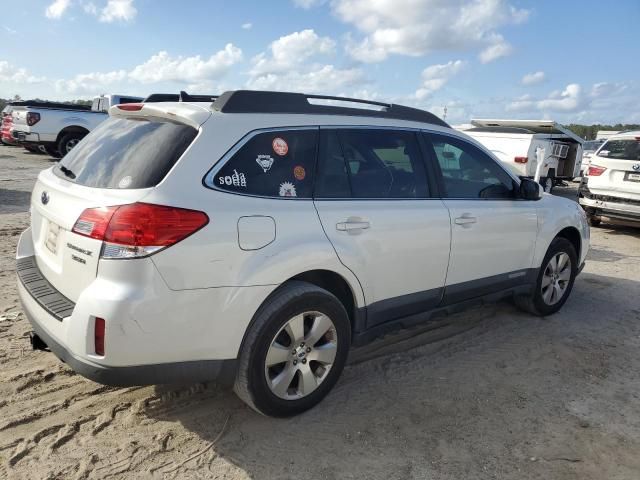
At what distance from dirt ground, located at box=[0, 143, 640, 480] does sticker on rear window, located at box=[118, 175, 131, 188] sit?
4.51 ft

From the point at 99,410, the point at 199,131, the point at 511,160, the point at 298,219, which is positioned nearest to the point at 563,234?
the point at 298,219

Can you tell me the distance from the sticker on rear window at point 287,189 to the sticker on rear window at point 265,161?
12 centimetres

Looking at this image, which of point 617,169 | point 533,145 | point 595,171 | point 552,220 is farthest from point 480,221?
point 533,145

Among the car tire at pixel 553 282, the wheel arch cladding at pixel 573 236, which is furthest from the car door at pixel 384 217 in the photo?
the wheel arch cladding at pixel 573 236

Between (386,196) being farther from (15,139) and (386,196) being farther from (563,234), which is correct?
(15,139)

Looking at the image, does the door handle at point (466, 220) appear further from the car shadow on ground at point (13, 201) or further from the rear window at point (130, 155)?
the car shadow on ground at point (13, 201)

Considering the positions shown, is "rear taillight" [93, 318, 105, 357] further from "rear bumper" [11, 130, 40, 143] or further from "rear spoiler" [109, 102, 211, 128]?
"rear bumper" [11, 130, 40, 143]

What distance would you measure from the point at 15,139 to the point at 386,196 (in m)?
15.3

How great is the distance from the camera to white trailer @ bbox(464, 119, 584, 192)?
1453cm

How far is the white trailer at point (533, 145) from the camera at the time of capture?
47.7 ft

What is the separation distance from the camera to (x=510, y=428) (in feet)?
10.2

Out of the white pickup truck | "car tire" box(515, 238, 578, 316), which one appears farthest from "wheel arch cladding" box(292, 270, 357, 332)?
the white pickup truck

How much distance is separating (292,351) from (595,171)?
850 cm

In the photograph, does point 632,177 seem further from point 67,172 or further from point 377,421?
point 67,172
